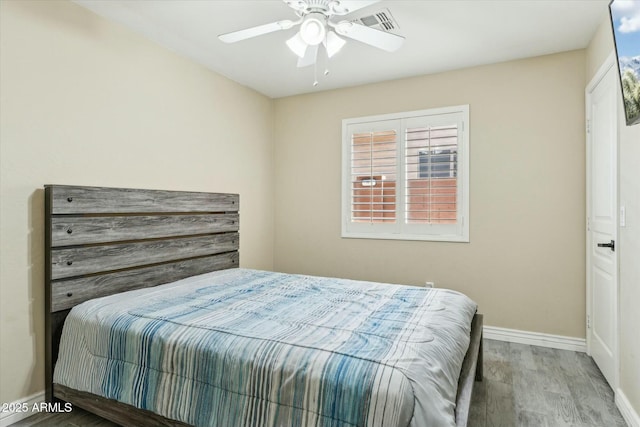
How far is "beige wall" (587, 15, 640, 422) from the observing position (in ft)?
6.48

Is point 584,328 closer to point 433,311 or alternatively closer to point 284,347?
point 433,311

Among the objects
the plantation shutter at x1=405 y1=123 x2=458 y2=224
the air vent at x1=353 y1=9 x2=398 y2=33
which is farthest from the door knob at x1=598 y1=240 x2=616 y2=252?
the air vent at x1=353 y1=9 x2=398 y2=33

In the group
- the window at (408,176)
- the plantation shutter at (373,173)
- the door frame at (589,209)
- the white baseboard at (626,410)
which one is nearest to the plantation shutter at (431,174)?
the window at (408,176)

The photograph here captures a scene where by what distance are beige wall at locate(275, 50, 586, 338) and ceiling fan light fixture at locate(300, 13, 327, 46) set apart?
195cm

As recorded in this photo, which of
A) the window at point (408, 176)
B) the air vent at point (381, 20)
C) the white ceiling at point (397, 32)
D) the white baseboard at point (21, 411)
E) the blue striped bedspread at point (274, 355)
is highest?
the white ceiling at point (397, 32)

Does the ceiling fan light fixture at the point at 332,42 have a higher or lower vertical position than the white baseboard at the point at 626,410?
higher

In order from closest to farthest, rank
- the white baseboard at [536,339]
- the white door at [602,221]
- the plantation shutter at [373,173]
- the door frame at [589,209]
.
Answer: the door frame at [589,209] → the white door at [602,221] → the white baseboard at [536,339] → the plantation shutter at [373,173]

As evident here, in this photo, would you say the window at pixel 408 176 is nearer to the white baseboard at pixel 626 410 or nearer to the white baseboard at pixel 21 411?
the white baseboard at pixel 626 410

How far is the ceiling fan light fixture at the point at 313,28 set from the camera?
6.46ft

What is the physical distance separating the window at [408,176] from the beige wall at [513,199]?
0.09 meters

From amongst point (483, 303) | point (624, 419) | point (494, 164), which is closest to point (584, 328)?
point (483, 303)

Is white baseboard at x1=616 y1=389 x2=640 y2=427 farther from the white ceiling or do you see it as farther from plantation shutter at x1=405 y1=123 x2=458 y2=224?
the white ceiling

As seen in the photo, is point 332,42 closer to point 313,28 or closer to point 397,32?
point 313,28

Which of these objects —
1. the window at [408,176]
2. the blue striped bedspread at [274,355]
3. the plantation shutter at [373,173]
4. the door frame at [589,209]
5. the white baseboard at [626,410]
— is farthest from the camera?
the plantation shutter at [373,173]
